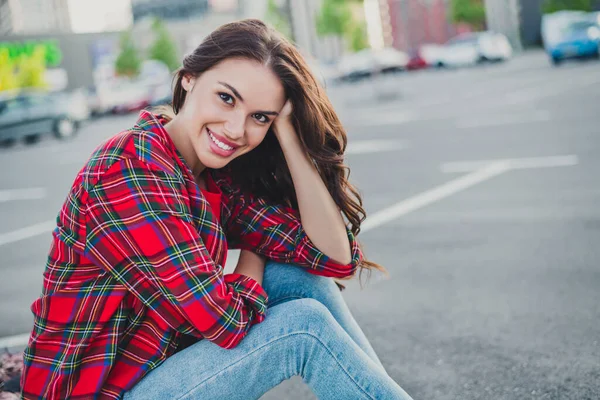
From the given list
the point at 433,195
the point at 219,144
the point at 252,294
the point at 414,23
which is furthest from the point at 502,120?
the point at 414,23

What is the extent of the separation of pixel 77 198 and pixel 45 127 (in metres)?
19.6

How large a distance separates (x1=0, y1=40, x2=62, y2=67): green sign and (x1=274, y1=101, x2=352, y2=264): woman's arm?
56257 mm

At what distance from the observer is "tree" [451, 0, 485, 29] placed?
55000 millimetres

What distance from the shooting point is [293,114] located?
7.86 ft

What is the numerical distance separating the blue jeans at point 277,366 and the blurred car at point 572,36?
2103cm

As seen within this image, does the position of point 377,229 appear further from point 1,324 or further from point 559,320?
point 1,324

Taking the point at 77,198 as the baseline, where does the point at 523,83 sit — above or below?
below

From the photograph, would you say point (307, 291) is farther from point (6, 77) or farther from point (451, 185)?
point (6, 77)

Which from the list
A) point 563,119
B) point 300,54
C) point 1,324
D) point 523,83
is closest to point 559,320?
point 300,54

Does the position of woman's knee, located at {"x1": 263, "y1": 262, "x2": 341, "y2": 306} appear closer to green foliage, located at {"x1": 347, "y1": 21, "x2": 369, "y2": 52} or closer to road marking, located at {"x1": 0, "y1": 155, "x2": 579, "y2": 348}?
road marking, located at {"x1": 0, "y1": 155, "x2": 579, "y2": 348}

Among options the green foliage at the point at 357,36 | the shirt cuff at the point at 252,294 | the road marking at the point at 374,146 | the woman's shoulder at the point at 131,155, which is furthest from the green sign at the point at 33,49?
the shirt cuff at the point at 252,294

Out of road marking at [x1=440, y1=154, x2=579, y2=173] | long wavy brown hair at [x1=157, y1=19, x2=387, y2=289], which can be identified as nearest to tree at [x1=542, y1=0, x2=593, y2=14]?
road marking at [x1=440, y1=154, x2=579, y2=173]

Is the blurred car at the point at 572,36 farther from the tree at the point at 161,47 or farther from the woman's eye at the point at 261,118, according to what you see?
the tree at the point at 161,47

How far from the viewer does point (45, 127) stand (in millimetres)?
20203
